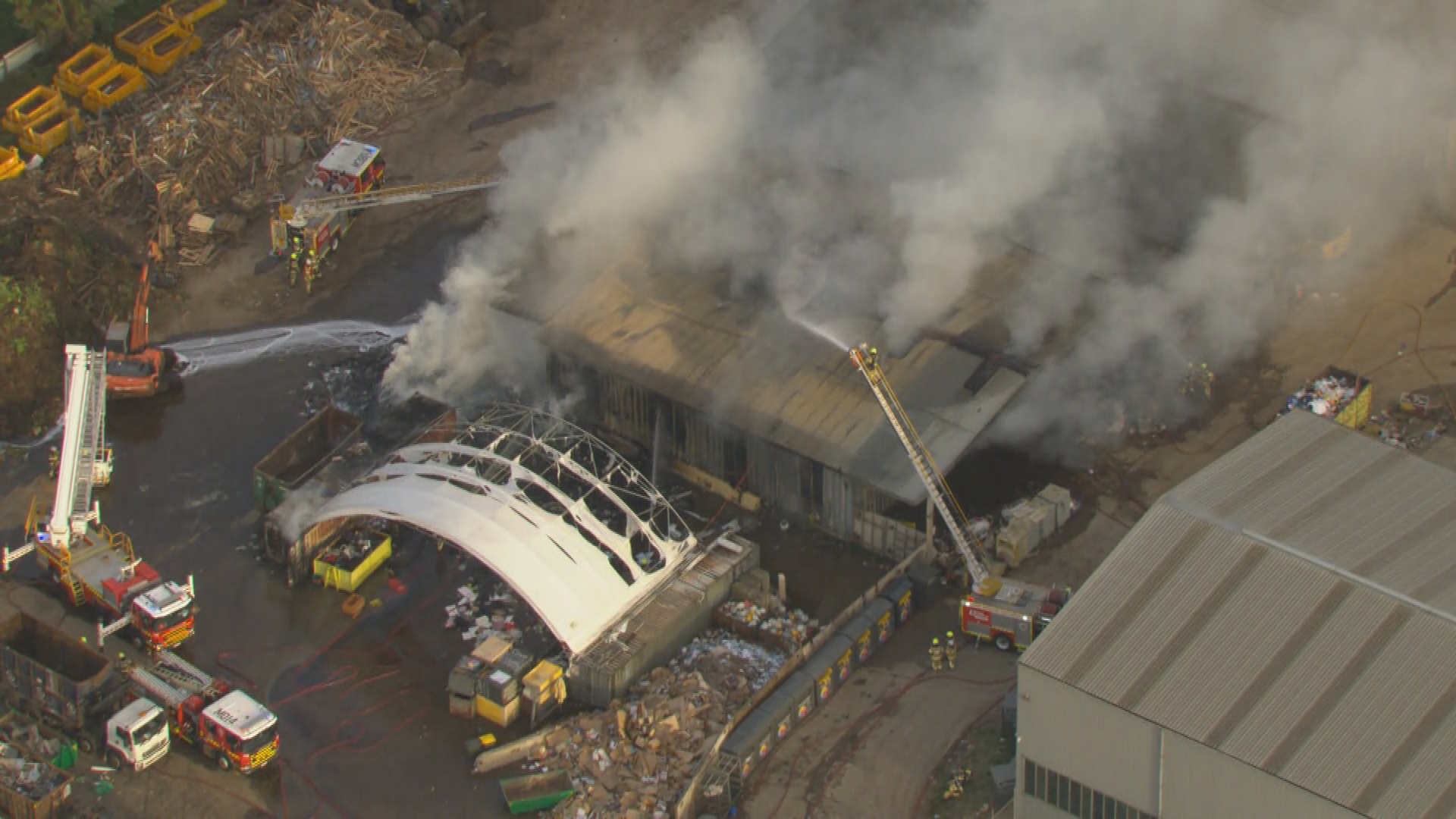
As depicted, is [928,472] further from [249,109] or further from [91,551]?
[249,109]

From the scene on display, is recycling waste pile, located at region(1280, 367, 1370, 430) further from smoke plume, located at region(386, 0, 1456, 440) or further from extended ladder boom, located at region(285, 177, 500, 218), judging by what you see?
extended ladder boom, located at region(285, 177, 500, 218)

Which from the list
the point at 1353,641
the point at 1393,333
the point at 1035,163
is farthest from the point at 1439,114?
the point at 1353,641

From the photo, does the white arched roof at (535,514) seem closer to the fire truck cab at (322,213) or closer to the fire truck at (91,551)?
the fire truck at (91,551)

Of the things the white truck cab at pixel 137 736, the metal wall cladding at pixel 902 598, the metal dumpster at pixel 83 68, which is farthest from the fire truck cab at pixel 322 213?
the metal wall cladding at pixel 902 598

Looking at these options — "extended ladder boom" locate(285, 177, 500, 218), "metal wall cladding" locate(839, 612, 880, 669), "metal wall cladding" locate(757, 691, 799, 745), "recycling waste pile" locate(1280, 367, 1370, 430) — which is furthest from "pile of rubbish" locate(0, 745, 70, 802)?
"recycling waste pile" locate(1280, 367, 1370, 430)

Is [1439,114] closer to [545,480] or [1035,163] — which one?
[1035,163]
